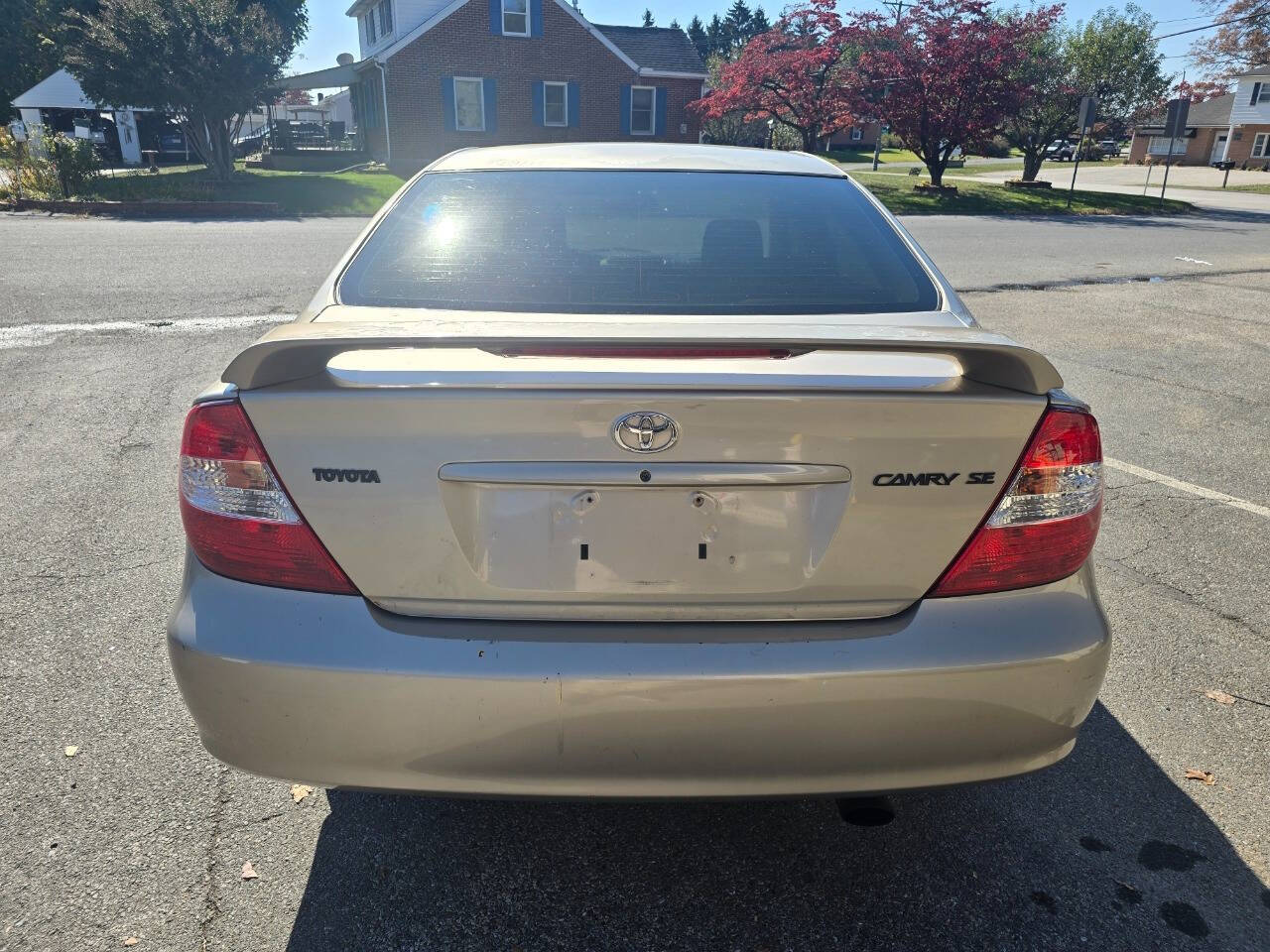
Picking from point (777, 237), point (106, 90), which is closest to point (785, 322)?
point (777, 237)

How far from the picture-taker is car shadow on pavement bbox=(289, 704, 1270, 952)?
2.14 meters

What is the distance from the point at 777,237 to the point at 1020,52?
27899mm

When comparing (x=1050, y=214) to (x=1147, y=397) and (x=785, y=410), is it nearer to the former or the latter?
(x=1147, y=397)

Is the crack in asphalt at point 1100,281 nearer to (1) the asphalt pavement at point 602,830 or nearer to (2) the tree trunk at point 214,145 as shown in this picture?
(1) the asphalt pavement at point 602,830

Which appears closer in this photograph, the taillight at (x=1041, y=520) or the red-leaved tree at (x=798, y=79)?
the taillight at (x=1041, y=520)

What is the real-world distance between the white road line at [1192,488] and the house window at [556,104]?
30.2 m

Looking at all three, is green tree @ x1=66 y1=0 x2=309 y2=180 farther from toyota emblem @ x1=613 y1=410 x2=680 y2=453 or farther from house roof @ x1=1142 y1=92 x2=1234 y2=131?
house roof @ x1=1142 y1=92 x2=1234 y2=131

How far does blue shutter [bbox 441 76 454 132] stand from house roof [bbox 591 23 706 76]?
6.66m

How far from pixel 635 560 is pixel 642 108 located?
116ft

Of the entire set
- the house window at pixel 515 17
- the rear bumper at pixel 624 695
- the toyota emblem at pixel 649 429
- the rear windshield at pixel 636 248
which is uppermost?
the house window at pixel 515 17

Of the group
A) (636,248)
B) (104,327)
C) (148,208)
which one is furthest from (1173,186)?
(636,248)

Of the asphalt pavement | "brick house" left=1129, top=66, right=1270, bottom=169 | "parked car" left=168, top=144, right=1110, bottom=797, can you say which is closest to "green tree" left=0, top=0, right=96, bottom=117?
the asphalt pavement

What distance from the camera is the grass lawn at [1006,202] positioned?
25.0m

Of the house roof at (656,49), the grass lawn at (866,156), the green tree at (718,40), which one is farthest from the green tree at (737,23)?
the house roof at (656,49)
